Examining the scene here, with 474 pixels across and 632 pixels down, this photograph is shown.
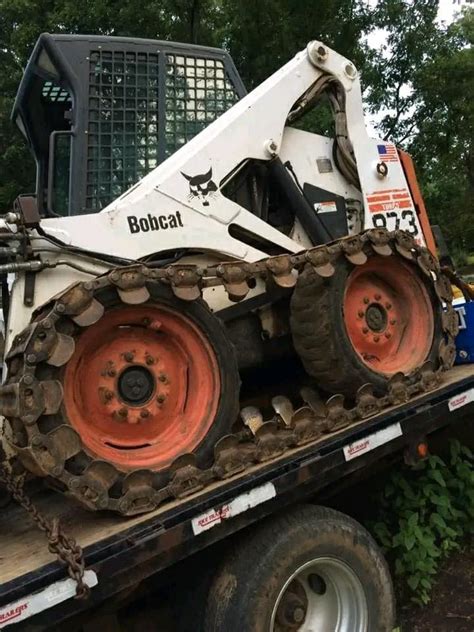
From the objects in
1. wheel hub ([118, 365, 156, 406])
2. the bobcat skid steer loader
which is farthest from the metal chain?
wheel hub ([118, 365, 156, 406])

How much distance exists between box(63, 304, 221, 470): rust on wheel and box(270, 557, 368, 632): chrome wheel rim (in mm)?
805

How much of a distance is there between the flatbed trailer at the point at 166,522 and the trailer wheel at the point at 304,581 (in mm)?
123

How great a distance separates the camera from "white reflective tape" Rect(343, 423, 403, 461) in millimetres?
3336

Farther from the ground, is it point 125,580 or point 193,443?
point 193,443

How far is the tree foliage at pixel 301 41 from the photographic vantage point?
12.2 metres

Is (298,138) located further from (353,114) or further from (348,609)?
(348,609)

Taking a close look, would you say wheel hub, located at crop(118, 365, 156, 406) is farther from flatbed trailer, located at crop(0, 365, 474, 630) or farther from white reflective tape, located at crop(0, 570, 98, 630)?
white reflective tape, located at crop(0, 570, 98, 630)

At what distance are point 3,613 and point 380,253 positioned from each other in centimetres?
276

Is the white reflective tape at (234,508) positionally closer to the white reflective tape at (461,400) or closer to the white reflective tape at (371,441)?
the white reflective tape at (371,441)

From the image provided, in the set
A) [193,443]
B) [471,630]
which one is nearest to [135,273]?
[193,443]

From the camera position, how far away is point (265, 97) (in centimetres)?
423

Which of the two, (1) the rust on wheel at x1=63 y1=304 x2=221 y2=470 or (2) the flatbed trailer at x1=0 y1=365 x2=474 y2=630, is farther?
(1) the rust on wheel at x1=63 y1=304 x2=221 y2=470

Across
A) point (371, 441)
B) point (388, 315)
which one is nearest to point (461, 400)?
point (388, 315)

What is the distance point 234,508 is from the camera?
9.33ft
